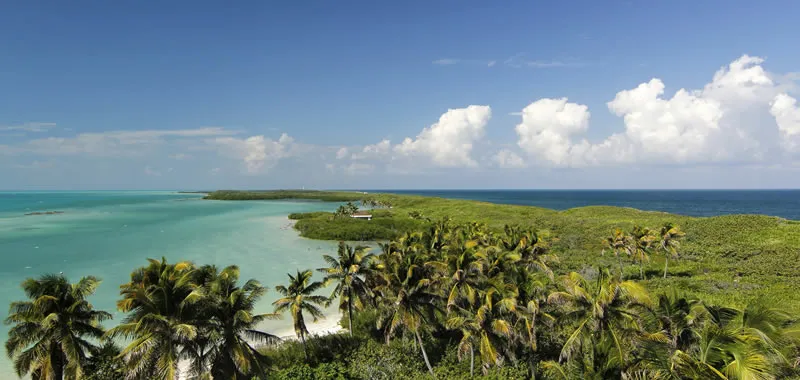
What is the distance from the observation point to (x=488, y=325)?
24969mm

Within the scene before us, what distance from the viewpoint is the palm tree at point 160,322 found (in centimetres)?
1745

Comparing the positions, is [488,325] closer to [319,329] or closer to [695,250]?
[319,329]

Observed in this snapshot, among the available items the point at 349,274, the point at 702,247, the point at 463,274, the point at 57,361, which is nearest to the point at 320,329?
the point at 349,274

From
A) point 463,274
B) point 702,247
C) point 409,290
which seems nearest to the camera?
point 409,290

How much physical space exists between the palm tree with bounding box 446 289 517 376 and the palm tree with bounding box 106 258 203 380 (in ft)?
51.1

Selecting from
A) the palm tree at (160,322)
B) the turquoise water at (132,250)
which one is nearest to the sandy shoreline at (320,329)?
the turquoise water at (132,250)

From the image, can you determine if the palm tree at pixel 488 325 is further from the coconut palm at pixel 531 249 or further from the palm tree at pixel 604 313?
the coconut palm at pixel 531 249

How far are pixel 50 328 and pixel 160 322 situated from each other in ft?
19.3

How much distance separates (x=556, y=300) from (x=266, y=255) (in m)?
58.4

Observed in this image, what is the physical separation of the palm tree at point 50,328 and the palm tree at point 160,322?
2.72 m

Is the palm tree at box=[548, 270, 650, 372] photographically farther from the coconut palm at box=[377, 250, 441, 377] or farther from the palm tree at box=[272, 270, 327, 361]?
the palm tree at box=[272, 270, 327, 361]

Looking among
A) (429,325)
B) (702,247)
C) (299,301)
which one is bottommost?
(429,325)

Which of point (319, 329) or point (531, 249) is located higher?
point (531, 249)

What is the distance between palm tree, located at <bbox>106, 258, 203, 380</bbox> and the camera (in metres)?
17.5
